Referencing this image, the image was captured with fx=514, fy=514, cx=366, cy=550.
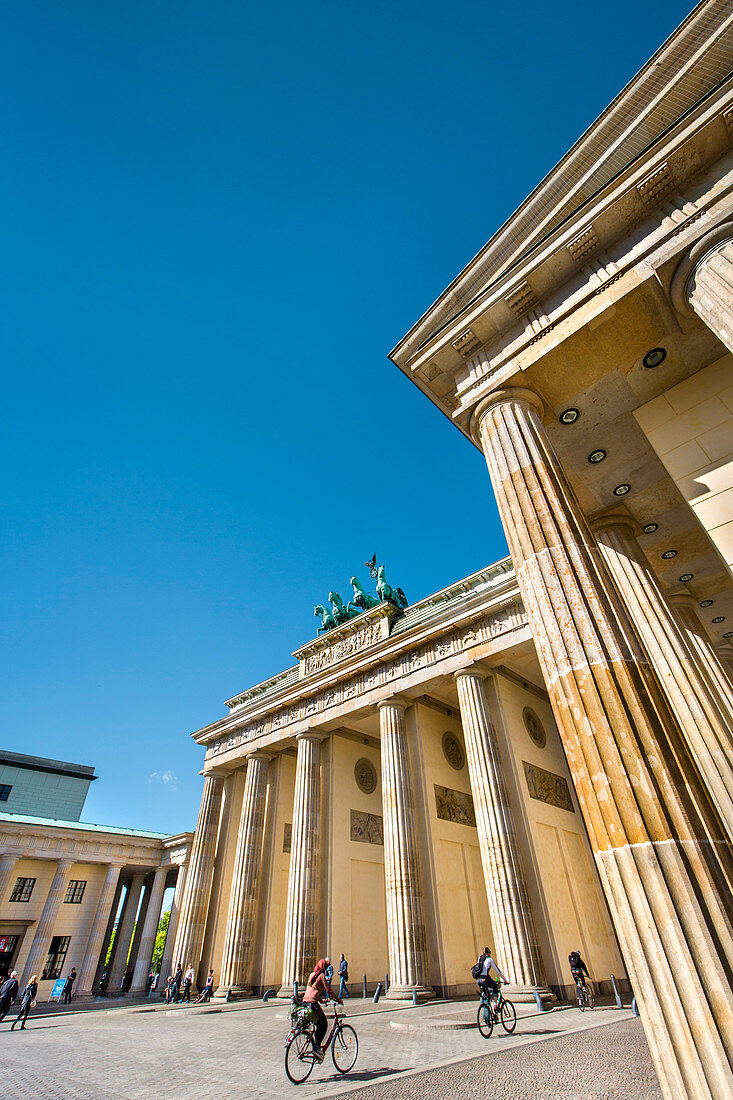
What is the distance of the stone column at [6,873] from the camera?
27.8m

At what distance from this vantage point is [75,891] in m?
30.9

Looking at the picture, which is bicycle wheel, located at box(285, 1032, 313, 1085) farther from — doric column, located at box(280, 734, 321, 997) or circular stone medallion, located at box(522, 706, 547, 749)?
circular stone medallion, located at box(522, 706, 547, 749)

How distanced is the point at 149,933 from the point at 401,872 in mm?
25728

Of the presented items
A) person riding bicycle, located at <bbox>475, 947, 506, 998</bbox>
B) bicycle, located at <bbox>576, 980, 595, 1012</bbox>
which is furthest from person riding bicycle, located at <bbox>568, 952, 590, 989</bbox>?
person riding bicycle, located at <bbox>475, 947, 506, 998</bbox>

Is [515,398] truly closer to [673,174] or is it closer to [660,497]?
[673,174]

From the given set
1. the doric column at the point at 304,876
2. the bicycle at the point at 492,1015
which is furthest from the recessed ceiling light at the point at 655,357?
the doric column at the point at 304,876

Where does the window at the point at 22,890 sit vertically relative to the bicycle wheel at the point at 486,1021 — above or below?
above

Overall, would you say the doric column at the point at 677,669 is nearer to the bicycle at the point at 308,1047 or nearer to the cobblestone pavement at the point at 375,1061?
the cobblestone pavement at the point at 375,1061

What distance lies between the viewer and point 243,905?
69.7 feet

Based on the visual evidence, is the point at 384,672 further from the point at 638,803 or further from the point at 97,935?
the point at 97,935

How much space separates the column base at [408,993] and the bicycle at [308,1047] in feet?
26.8

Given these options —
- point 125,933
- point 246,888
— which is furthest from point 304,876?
point 125,933

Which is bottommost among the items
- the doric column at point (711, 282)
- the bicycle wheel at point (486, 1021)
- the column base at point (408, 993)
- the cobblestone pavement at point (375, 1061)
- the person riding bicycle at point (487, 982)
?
the cobblestone pavement at point (375, 1061)

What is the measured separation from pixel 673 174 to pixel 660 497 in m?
5.31
